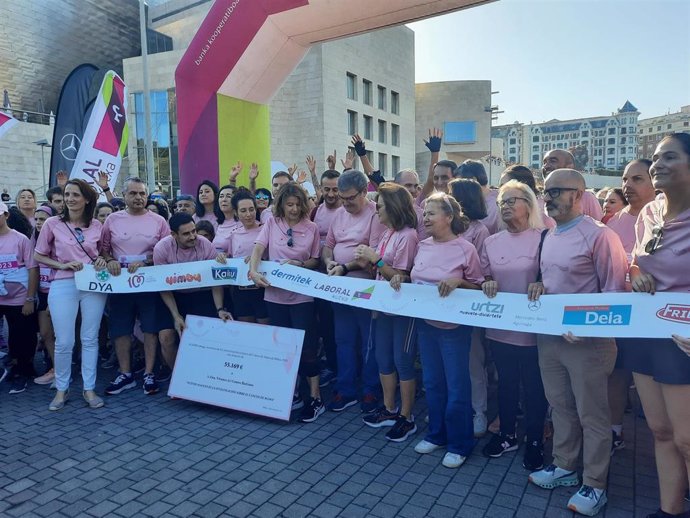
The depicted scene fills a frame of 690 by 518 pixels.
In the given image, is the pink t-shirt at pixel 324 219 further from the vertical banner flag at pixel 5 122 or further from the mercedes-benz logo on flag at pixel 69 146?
the vertical banner flag at pixel 5 122

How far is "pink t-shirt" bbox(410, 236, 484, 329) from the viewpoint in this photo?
3469mm

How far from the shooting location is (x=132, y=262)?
Result: 193 inches

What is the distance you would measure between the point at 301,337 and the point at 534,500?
204 centimetres

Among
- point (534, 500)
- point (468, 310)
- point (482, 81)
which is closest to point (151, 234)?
point (468, 310)

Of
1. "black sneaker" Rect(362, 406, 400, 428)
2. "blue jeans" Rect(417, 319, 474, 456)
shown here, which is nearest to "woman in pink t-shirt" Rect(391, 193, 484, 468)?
"blue jeans" Rect(417, 319, 474, 456)

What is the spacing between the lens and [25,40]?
3481cm

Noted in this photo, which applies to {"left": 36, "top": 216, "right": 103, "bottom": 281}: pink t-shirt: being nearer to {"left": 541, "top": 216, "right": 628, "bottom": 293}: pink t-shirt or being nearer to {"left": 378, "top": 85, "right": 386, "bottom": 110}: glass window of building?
{"left": 541, "top": 216, "right": 628, "bottom": 293}: pink t-shirt

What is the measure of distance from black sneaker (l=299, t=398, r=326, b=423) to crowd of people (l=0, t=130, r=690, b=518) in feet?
0.05

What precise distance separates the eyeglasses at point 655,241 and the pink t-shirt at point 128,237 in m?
4.23

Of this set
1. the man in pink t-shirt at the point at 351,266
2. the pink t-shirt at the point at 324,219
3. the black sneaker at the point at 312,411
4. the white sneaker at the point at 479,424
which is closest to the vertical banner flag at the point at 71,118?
the pink t-shirt at the point at 324,219

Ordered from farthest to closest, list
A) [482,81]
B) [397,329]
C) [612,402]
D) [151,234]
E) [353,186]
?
[482,81]
[151,234]
[353,186]
[397,329]
[612,402]

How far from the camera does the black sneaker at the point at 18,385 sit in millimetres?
5105

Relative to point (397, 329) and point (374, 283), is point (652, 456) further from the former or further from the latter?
point (374, 283)

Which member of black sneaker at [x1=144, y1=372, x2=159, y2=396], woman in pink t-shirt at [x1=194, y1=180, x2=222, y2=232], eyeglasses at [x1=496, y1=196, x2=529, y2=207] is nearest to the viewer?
eyeglasses at [x1=496, y1=196, x2=529, y2=207]
